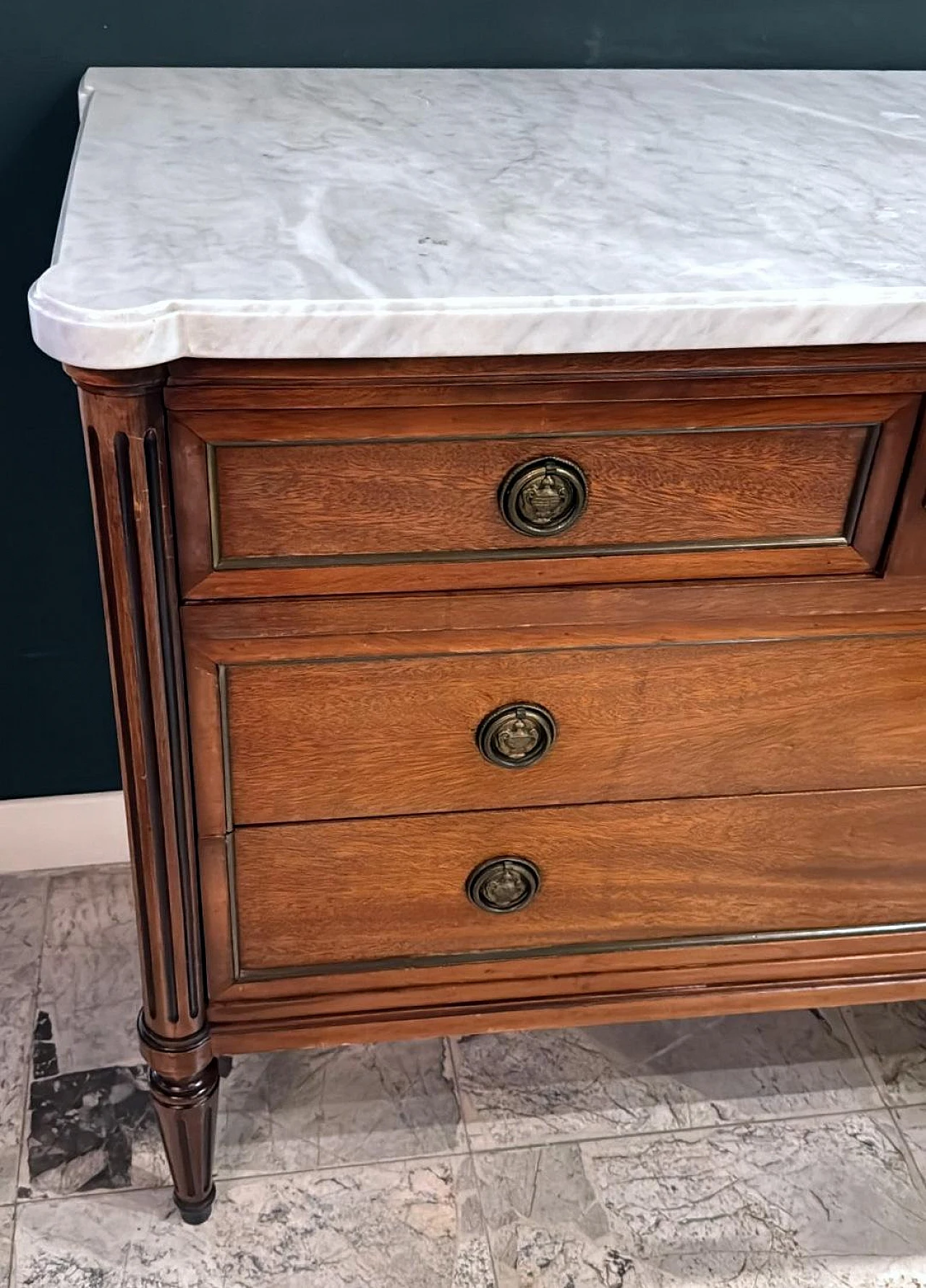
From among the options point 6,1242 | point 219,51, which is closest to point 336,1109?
point 6,1242

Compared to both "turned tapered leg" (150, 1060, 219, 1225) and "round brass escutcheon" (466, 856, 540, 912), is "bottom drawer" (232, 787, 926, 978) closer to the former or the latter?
"round brass escutcheon" (466, 856, 540, 912)

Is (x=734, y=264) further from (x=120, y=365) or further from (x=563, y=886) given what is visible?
(x=563, y=886)

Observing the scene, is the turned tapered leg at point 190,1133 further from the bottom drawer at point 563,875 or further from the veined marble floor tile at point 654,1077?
the veined marble floor tile at point 654,1077

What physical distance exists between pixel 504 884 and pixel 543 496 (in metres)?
0.37

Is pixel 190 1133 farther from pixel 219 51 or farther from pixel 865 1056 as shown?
pixel 219 51

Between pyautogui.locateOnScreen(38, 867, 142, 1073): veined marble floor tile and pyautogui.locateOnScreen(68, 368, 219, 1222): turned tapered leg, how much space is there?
240 millimetres

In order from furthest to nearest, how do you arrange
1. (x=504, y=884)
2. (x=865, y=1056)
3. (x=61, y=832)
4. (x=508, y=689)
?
(x=61, y=832)
(x=865, y=1056)
(x=504, y=884)
(x=508, y=689)

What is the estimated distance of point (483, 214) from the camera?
914mm

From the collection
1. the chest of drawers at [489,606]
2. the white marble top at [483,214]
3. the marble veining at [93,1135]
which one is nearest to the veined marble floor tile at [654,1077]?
the chest of drawers at [489,606]

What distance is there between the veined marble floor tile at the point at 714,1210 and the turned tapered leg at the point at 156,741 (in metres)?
0.33

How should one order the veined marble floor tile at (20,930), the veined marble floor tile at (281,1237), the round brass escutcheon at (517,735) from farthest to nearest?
the veined marble floor tile at (20,930), the veined marble floor tile at (281,1237), the round brass escutcheon at (517,735)

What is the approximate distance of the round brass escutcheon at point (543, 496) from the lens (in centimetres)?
88

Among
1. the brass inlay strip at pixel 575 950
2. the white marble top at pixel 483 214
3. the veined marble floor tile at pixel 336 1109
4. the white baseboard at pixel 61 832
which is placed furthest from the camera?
the white baseboard at pixel 61 832

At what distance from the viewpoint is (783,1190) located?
4.30 ft
